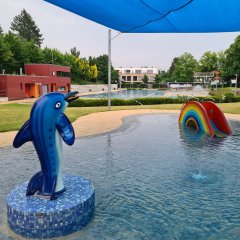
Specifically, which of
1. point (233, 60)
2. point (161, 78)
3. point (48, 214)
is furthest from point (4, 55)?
point (161, 78)

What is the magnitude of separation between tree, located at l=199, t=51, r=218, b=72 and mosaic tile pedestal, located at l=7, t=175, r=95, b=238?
82338 mm

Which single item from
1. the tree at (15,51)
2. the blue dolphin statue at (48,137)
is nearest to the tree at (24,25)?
the tree at (15,51)

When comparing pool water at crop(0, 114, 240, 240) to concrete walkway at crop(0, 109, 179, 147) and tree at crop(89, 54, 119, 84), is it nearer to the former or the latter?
concrete walkway at crop(0, 109, 179, 147)

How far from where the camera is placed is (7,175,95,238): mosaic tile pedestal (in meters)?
4.08

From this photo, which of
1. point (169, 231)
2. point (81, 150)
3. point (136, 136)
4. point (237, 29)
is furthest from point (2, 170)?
point (237, 29)

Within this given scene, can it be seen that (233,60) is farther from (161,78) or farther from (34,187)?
(34,187)

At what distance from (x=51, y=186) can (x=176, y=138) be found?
7.37m

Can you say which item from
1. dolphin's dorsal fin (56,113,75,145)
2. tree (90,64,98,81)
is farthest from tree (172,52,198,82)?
dolphin's dorsal fin (56,113,75,145)

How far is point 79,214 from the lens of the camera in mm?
4320

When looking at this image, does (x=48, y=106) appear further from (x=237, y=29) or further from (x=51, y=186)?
(x=237, y=29)

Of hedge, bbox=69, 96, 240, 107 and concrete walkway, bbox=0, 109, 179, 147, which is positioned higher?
hedge, bbox=69, 96, 240, 107

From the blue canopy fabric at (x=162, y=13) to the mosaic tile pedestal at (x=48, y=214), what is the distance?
5019mm

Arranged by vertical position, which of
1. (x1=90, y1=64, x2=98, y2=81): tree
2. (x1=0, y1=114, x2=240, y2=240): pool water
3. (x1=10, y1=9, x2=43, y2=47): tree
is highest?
(x1=10, y1=9, x2=43, y2=47): tree

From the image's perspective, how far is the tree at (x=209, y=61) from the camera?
3151 inches
